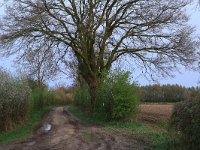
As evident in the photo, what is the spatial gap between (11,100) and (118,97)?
6.72m

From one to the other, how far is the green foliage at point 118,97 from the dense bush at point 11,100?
215 inches

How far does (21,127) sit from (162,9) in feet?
45.8

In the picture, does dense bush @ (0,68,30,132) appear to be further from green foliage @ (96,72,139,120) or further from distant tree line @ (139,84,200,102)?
distant tree line @ (139,84,200,102)

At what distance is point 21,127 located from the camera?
2806 cm

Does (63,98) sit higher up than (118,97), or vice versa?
(63,98)

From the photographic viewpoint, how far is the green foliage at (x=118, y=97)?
1095 inches

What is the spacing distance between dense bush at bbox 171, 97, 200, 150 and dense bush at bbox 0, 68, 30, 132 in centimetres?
1346

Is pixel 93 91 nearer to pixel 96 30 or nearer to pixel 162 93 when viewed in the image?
pixel 96 30

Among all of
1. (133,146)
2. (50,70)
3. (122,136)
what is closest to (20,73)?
(50,70)

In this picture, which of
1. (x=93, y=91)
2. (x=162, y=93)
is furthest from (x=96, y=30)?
(x=162, y=93)

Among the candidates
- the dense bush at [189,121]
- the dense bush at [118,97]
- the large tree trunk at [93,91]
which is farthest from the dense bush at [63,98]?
the dense bush at [189,121]

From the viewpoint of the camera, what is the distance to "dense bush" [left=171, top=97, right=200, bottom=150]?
12.9 m

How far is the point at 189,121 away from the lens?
13.4m

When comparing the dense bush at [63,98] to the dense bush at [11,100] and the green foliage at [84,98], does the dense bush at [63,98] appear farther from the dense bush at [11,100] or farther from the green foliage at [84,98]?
the dense bush at [11,100]
